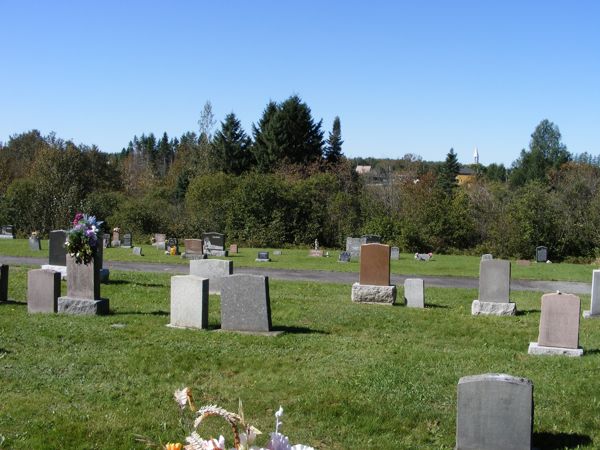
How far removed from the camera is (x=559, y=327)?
11.4 metres

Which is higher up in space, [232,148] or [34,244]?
[232,148]

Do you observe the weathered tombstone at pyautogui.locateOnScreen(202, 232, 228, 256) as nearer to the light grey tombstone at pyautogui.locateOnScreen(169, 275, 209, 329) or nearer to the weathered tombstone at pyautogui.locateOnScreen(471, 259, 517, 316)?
the weathered tombstone at pyautogui.locateOnScreen(471, 259, 517, 316)

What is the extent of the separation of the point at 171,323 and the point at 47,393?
459cm

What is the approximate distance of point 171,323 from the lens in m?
13.1

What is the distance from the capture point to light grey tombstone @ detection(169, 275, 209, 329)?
1281cm

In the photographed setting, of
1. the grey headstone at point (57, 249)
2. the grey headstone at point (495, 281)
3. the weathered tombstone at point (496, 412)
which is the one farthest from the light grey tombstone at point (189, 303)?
the grey headstone at point (57, 249)

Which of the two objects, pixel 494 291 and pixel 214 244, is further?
pixel 214 244

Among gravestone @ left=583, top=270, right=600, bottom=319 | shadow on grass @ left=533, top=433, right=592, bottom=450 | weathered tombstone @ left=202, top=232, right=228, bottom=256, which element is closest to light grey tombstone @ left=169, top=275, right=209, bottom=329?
shadow on grass @ left=533, top=433, right=592, bottom=450

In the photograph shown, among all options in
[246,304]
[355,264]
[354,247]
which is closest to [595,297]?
[246,304]

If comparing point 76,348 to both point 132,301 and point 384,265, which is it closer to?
Result: point 132,301

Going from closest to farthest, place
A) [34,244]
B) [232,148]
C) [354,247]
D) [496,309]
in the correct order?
[496,309]
[34,244]
[354,247]
[232,148]

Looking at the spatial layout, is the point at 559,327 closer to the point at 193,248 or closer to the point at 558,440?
the point at 558,440

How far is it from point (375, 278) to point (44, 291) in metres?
8.17

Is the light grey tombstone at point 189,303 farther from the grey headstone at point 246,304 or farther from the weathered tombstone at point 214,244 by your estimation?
the weathered tombstone at point 214,244
